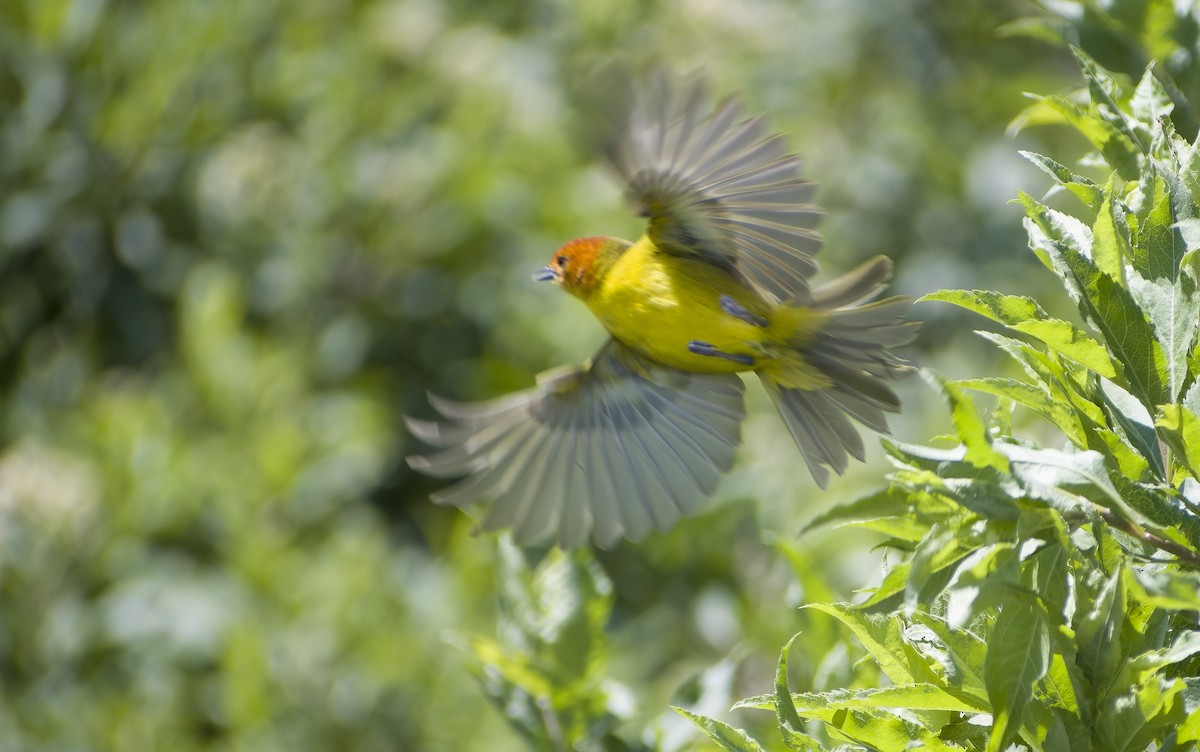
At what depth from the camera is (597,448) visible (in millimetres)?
2285

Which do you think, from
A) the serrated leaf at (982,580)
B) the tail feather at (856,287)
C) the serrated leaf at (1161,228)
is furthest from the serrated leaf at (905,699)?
the tail feather at (856,287)

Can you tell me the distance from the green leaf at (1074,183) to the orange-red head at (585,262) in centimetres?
116

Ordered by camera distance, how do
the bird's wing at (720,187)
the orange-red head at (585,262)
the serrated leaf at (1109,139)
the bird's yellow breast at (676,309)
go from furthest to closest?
the orange-red head at (585,262) < the bird's yellow breast at (676,309) < the bird's wing at (720,187) < the serrated leaf at (1109,139)

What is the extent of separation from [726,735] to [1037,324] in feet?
1.48

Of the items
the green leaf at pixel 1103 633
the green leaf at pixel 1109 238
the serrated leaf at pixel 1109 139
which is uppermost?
the serrated leaf at pixel 1109 139

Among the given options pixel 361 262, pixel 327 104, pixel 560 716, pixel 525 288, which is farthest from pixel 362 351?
pixel 560 716

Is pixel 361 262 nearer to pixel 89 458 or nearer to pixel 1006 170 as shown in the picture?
pixel 89 458

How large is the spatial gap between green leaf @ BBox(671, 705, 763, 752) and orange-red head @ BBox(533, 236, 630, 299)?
1212 mm

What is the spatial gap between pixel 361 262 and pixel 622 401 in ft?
7.13

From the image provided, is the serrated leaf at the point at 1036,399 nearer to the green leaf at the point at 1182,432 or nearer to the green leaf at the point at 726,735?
the green leaf at the point at 1182,432

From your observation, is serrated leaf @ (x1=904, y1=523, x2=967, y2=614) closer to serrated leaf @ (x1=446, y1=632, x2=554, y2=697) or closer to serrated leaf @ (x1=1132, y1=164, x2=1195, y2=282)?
serrated leaf @ (x1=1132, y1=164, x2=1195, y2=282)

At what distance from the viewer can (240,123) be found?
176 inches

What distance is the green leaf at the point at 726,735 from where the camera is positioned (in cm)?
106

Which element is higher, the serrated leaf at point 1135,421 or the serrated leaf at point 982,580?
the serrated leaf at point 1135,421
